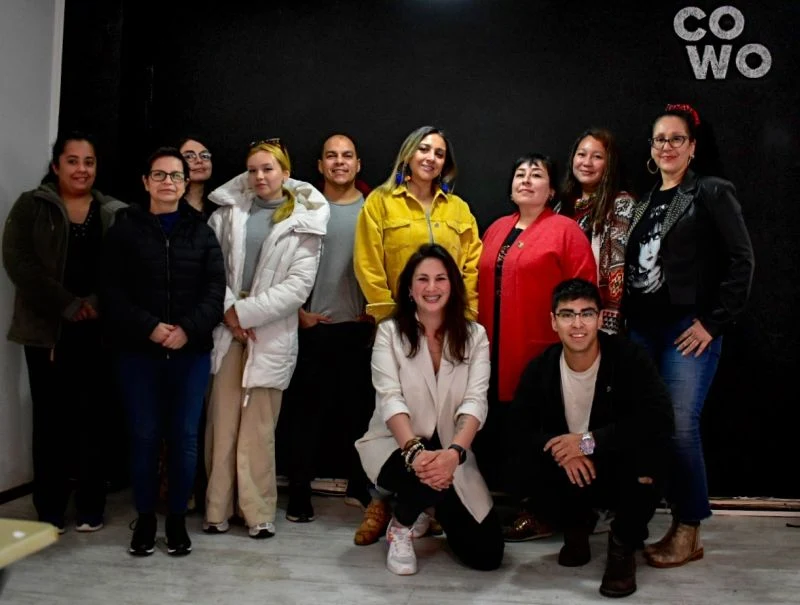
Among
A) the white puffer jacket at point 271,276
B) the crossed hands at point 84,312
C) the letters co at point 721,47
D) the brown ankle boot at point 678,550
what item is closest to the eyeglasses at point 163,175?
the white puffer jacket at point 271,276

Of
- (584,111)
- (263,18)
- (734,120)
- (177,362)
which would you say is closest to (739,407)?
(734,120)

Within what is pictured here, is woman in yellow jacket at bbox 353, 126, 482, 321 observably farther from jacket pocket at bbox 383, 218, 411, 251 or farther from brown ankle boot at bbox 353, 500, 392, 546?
brown ankle boot at bbox 353, 500, 392, 546

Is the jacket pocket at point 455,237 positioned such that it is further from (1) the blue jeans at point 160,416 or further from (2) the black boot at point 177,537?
(2) the black boot at point 177,537

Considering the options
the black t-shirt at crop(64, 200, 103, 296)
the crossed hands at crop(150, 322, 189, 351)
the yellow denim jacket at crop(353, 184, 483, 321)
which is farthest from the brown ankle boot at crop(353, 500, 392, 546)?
the black t-shirt at crop(64, 200, 103, 296)

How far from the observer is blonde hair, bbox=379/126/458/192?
128 inches

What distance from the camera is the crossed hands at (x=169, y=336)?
2746 mm

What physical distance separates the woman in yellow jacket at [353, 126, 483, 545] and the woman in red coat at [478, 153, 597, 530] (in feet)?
0.35

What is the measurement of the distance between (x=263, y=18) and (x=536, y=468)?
8.55 feet

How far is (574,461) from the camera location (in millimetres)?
2648

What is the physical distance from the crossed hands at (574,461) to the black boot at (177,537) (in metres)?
1.38

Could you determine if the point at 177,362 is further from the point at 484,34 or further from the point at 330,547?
the point at 484,34

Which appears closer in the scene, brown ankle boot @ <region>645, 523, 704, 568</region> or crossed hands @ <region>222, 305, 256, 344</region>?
brown ankle boot @ <region>645, 523, 704, 568</region>

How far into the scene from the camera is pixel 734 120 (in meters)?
3.59

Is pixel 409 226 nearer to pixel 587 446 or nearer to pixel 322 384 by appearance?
pixel 322 384
